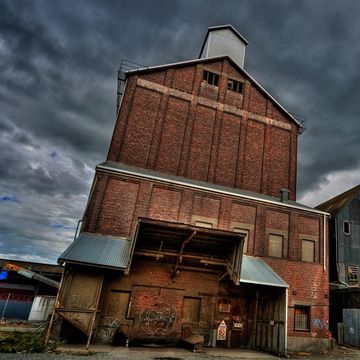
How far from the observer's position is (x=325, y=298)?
659 inches

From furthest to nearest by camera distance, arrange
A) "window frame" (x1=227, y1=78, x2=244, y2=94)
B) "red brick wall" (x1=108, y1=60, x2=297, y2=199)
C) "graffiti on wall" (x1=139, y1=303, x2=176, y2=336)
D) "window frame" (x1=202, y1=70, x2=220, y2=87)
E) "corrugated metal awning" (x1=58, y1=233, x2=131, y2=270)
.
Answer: "window frame" (x1=227, y1=78, x2=244, y2=94), "window frame" (x1=202, y1=70, x2=220, y2=87), "red brick wall" (x1=108, y1=60, x2=297, y2=199), "graffiti on wall" (x1=139, y1=303, x2=176, y2=336), "corrugated metal awning" (x1=58, y1=233, x2=131, y2=270)

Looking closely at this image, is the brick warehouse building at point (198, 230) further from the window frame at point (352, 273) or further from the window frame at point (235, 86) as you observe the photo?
the window frame at point (352, 273)

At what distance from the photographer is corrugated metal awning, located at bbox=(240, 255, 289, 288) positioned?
13.8 meters

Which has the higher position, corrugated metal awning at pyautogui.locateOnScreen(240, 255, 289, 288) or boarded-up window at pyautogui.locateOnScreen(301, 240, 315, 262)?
boarded-up window at pyautogui.locateOnScreen(301, 240, 315, 262)

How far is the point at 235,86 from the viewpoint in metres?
22.7

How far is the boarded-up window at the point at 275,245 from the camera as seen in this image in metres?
17.1

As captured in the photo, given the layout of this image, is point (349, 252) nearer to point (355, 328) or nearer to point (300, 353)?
point (355, 328)

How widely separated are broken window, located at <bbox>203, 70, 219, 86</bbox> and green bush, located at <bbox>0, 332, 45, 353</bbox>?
1893 centimetres

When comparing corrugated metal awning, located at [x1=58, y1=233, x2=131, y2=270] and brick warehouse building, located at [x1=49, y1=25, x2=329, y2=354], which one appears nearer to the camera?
corrugated metal awning, located at [x1=58, y1=233, x2=131, y2=270]

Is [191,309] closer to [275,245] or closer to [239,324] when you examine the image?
[239,324]

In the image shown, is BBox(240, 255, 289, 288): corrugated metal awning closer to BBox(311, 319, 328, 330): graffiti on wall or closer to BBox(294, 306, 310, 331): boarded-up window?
BBox(294, 306, 310, 331): boarded-up window

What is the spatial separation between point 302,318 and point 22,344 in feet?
45.1

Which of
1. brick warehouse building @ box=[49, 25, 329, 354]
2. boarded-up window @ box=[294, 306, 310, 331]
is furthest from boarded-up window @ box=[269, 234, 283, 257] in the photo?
boarded-up window @ box=[294, 306, 310, 331]

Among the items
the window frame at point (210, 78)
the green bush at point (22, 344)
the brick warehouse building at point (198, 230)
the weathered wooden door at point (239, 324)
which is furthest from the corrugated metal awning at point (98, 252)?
the window frame at point (210, 78)
